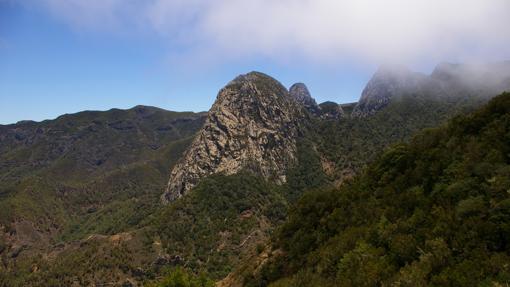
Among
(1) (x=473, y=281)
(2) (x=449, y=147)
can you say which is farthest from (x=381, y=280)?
(2) (x=449, y=147)

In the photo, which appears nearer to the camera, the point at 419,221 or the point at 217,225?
the point at 419,221

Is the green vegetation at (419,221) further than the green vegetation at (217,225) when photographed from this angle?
No

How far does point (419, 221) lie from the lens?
45156mm

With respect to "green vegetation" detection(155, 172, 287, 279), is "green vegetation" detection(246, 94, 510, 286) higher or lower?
higher

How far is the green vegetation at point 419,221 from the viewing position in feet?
118

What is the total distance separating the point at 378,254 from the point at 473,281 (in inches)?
559

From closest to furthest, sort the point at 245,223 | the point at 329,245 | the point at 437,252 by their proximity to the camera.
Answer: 1. the point at 437,252
2. the point at 329,245
3. the point at 245,223

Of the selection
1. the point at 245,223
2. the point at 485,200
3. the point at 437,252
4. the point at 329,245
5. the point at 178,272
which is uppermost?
the point at 485,200

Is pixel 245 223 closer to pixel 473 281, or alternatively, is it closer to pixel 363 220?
pixel 363 220

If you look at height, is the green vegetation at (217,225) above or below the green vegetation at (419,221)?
below

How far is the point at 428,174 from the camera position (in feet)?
181

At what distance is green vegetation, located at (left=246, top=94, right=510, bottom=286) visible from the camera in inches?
1419

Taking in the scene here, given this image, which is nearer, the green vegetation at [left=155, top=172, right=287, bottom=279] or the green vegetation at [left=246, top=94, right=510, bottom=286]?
the green vegetation at [left=246, top=94, right=510, bottom=286]

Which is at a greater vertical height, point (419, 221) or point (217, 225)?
point (419, 221)
